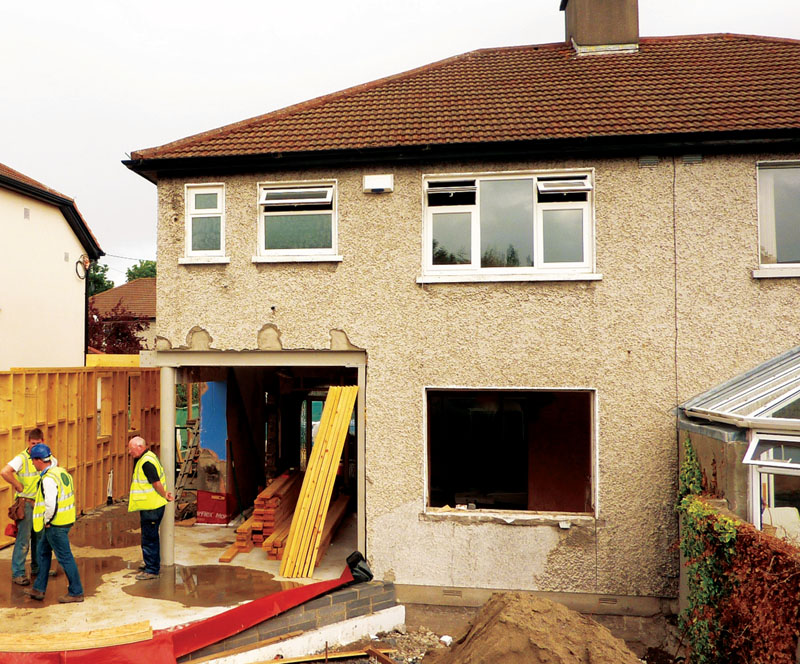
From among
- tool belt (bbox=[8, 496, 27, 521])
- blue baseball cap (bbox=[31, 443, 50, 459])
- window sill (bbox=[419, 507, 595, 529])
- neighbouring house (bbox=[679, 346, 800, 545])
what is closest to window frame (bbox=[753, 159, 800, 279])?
neighbouring house (bbox=[679, 346, 800, 545])

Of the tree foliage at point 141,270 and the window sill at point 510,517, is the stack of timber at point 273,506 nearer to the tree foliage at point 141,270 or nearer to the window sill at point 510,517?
the window sill at point 510,517

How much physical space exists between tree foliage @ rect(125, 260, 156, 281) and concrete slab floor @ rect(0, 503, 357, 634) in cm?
4845

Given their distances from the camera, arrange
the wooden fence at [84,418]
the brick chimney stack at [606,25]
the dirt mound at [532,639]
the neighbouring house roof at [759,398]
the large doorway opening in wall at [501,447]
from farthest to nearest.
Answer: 1. the large doorway opening in wall at [501,447]
2. the brick chimney stack at [606,25]
3. the wooden fence at [84,418]
4. the neighbouring house roof at [759,398]
5. the dirt mound at [532,639]

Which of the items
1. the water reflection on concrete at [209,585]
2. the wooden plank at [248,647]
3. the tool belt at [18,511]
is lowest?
the wooden plank at [248,647]

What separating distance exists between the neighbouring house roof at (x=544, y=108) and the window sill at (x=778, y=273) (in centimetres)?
155

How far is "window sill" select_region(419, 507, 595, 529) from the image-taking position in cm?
732

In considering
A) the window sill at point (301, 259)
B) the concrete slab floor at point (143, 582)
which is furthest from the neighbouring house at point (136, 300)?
the window sill at point (301, 259)

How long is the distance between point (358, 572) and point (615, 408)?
3775mm

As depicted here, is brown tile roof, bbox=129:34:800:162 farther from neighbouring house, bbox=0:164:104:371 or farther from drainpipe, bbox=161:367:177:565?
neighbouring house, bbox=0:164:104:371

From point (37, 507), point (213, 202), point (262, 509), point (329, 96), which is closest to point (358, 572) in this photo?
point (262, 509)

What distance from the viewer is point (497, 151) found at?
7.54 meters

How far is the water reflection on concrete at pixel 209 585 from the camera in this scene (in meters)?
6.72

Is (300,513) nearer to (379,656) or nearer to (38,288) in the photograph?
(379,656)

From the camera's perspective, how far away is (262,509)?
8.90 m
